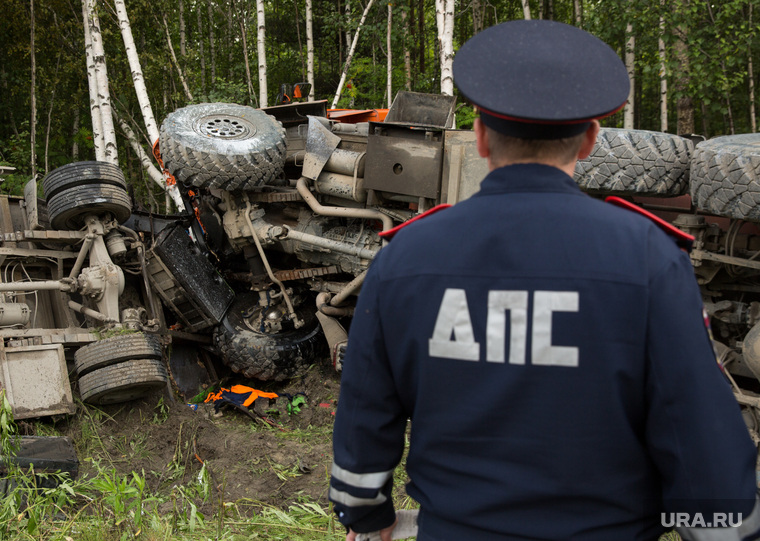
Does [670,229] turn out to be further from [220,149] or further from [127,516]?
[220,149]

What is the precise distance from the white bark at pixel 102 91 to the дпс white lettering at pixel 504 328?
9650 millimetres

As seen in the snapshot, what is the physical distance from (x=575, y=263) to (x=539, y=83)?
351 millimetres

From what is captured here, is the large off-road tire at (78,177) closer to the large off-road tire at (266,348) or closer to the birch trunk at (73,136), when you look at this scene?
the large off-road tire at (266,348)

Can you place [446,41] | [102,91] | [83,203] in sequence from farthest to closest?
[102,91] < [446,41] < [83,203]

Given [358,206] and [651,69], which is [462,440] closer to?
[358,206]

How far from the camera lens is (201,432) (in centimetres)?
506

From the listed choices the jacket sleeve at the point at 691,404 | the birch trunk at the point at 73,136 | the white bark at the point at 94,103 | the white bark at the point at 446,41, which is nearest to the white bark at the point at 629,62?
the white bark at the point at 446,41

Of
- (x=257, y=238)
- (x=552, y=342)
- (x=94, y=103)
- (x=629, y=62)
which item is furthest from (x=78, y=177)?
(x=629, y=62)

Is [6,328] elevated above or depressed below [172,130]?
below

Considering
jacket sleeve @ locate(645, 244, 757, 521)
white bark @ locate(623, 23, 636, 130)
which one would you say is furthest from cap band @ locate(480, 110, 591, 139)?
white bark @ locate(623, 23, 636, 130)

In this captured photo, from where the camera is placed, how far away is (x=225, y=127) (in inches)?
220

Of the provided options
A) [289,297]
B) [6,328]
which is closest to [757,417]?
[289,297]

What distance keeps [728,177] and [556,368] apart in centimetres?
284

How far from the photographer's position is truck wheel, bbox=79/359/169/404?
475 centimetres
